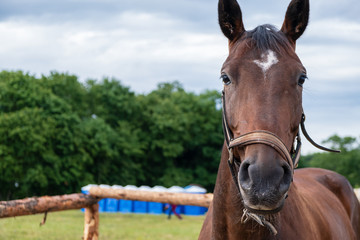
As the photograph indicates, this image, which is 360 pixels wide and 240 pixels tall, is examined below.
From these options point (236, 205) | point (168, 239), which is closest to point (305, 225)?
point (236, 205)

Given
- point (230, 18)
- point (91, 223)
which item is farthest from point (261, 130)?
point (91, 223)

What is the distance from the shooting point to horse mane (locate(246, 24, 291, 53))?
232 centimetres

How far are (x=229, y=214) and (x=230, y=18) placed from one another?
3.93 ft

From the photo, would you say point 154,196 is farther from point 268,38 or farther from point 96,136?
point 96,136

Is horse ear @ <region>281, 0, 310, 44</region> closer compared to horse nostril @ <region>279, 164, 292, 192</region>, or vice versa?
horse nostril @ <region>279, 164, 292, 192</region>

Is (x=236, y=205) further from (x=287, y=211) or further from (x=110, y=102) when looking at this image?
(x=110, y=102)

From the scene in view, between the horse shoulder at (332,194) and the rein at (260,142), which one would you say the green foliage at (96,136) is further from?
the rein at (260,142)

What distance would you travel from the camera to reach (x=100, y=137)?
34844 mm

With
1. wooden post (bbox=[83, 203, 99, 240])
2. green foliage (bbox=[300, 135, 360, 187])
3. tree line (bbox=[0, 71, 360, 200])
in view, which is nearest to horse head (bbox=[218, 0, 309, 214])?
wooden post (bbox=[83, 203, 99, 240])

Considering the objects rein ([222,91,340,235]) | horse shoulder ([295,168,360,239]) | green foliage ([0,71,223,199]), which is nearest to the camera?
rein ([222,91,340,235])

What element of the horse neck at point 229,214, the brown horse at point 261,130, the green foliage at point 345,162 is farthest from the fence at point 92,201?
the green foliage at point 345,162

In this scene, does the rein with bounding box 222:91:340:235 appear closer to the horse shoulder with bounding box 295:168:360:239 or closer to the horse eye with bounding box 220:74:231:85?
the horse eye with bounding box 220:74:231:85

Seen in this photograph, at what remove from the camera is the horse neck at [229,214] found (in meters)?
2.37

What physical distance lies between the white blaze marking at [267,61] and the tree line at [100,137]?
95.0ft
